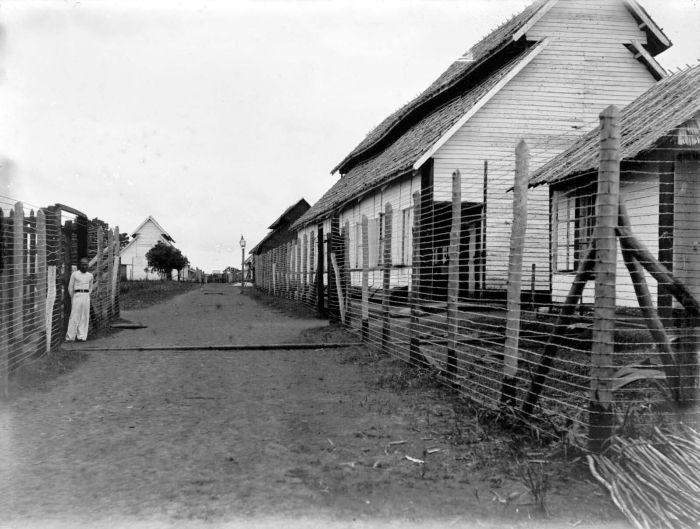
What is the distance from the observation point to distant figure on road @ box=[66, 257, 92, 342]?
34.8ft

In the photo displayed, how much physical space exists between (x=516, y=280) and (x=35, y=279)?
676cm

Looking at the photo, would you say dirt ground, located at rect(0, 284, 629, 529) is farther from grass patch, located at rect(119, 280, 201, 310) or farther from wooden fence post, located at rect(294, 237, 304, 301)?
wooden fence post, located at rect(294, 237, 304, 301)

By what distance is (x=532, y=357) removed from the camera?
7410 mm

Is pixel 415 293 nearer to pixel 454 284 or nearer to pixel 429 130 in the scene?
pixel 454 284

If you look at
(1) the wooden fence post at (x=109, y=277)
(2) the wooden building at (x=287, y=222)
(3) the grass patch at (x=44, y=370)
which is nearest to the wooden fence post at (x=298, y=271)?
(1) the wooden fence post at (x=109, y=277)

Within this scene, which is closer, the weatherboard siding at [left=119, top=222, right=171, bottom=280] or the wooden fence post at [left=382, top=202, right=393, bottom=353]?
the wooden fence post at [left=382, top=202, right=393, bottom=353]

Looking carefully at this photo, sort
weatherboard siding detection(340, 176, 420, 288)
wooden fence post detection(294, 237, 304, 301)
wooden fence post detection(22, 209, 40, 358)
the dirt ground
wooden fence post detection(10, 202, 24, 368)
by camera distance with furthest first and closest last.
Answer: wooden fence post detection(294, 237, 304, 301) < weatherboard siding detection(340, 176, 420, 288) < wooden fence post detection(22, 209, 40, 358) < wooden fence post detection(10, 202, 24, 368) < the dirt ground

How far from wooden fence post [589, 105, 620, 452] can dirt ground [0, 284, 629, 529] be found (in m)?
0.33

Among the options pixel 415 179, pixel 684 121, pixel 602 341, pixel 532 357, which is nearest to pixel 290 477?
pixel 602 341

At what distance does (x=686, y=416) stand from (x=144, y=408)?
4337mm

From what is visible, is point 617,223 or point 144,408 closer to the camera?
point 617,223

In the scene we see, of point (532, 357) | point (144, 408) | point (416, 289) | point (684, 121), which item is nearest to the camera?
point (144, 408)

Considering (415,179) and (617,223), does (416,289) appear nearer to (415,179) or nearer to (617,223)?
(617,223)

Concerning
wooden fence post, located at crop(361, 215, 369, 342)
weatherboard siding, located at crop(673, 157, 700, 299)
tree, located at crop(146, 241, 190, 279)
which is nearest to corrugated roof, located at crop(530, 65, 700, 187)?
weatherboard siding, located at crop(673, 157, 700, 299)
